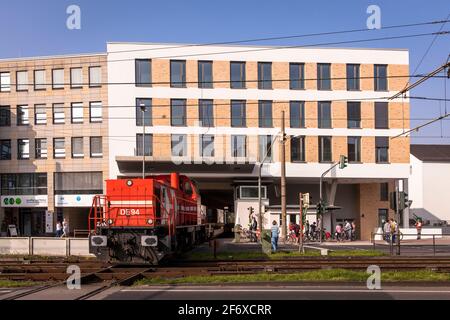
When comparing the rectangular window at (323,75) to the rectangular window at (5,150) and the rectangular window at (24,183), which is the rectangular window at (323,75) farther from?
the rectangular window at (5,150)

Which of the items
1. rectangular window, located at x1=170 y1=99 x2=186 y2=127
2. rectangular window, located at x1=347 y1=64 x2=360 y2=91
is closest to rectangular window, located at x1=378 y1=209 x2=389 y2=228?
rectangular window, located at x1=347 y1=64 x2=360 y2=91

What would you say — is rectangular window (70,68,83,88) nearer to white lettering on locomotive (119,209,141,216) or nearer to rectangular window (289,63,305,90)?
rectangular window (289,63,305,90)

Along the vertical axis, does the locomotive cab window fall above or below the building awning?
below

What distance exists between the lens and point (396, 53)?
4831 cm

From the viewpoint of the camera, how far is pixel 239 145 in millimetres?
46719

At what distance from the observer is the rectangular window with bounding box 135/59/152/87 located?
4653cm

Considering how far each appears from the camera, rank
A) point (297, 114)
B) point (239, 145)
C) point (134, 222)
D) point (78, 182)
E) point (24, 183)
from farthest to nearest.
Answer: point (24, 183) < point (78, 182) < point (297, 114) < point (239, 145) < point (134, 222)

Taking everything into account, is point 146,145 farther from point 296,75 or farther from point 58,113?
point 296,75

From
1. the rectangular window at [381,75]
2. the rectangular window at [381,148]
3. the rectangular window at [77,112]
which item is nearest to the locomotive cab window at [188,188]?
the rectangular window at [77,112]

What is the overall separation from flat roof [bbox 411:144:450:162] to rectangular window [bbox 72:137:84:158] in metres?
50.3

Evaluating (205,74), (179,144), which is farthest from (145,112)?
(205,74)

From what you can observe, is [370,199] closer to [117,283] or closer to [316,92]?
[316,92]

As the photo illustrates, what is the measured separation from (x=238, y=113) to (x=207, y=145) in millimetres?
4125
